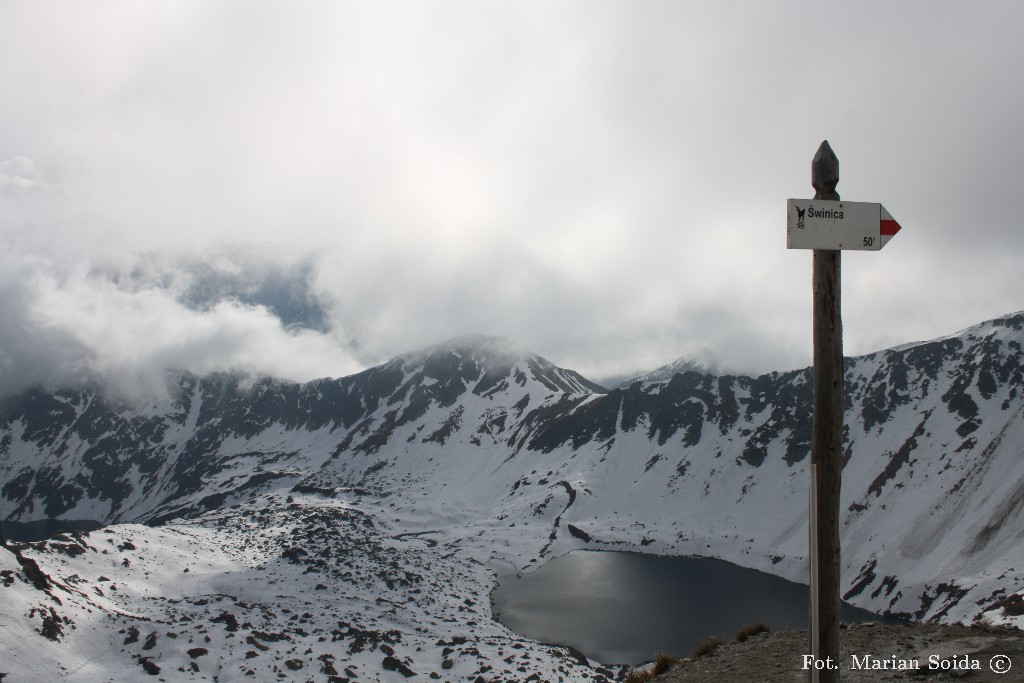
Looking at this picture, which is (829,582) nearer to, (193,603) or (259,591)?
(193,603)

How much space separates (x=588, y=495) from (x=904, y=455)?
6600cm

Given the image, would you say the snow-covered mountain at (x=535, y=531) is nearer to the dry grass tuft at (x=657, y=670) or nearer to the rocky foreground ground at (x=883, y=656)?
the rocky foreground ground at (x=883, y=656)

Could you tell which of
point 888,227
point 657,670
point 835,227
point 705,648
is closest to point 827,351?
point 835,227

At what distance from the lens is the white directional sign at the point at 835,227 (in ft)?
20.6

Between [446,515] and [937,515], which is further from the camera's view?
[446,515]

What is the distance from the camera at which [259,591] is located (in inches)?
3346

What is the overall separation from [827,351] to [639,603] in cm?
9756

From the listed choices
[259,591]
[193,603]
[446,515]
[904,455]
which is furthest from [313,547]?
[904,455]

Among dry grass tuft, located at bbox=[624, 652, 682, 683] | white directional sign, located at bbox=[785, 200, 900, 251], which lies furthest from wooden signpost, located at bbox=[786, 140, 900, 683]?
dry grass tuft, located at bbox=[624, 652, 682, 683]

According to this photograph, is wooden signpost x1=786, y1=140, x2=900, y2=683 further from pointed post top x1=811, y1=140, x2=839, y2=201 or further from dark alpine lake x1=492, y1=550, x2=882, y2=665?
dark alpine lake x1=492, y1=550, x2=882, y2=665
